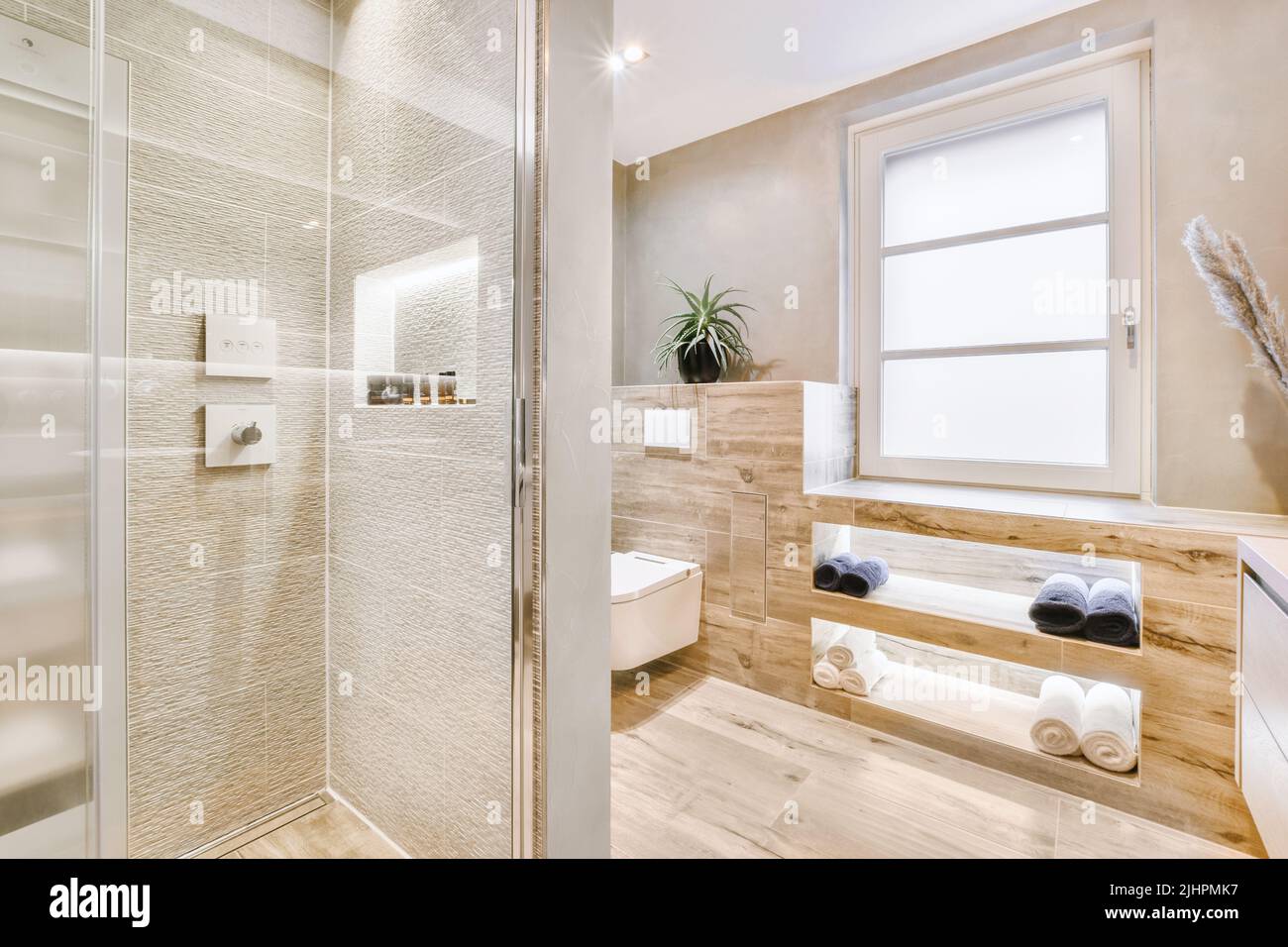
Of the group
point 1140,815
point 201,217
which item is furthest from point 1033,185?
point 201,217

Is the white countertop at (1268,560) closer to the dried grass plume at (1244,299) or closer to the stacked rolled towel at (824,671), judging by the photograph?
the dried grass plume at (1244,299)

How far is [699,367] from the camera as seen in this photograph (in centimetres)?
239

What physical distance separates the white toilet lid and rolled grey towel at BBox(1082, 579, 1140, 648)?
1234 mm

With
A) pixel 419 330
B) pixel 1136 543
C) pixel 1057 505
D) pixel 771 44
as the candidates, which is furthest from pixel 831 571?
pixel 771 44

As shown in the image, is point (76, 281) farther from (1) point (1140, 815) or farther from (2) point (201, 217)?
(1) point (1140, 815)

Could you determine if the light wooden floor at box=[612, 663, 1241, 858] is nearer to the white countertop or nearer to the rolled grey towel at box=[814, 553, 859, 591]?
the rolled grey towel at box=[814, 553, 859, 591]

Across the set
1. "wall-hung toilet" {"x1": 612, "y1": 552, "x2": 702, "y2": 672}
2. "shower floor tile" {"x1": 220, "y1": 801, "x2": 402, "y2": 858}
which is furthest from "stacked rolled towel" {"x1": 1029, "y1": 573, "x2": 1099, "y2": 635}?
"shower floor tile" {"x1": 220, "y1": 801, "x2": 402, "y2": 858}

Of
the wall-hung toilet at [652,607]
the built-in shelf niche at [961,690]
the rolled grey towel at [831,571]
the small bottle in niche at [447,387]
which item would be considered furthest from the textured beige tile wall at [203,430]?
the built-in shelf niche at [961,690]

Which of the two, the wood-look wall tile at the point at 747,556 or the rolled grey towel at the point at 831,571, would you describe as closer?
the rolled grey towel at the point at 831,571

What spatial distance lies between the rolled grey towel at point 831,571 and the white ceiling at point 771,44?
1.83 meters

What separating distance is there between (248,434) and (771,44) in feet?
6.91

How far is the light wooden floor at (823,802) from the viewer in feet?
4.51

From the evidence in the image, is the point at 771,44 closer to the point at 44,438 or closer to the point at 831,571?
the point at 831,571

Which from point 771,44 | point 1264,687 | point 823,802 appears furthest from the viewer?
point 771,44
